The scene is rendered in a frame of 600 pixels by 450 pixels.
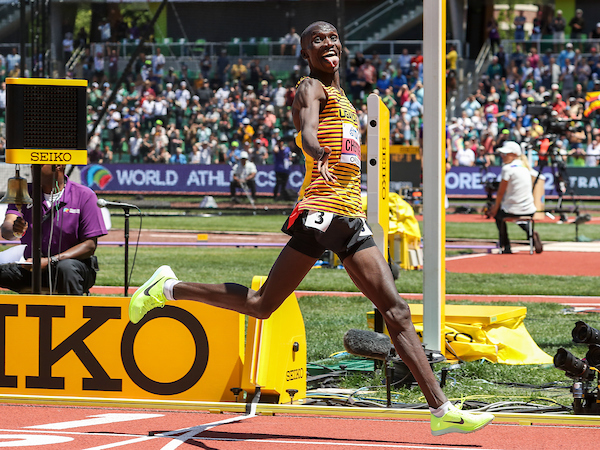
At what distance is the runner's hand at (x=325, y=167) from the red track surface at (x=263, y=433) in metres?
1.36

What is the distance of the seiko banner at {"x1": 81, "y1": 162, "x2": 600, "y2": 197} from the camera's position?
28453 millimetres

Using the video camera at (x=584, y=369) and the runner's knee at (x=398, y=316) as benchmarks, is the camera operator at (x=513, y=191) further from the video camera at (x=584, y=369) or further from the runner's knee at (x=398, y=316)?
the runner's knee at (x=398, y=316)

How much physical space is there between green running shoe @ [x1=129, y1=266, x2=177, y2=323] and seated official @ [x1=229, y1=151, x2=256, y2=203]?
22.5 metres

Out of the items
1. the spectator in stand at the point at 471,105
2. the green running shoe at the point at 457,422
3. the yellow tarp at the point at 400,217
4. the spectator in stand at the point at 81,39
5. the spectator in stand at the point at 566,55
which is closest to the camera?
the green running shoe at the point at 457,422

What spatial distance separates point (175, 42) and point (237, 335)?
2089 centimetres

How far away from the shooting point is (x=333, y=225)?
478 centimetres

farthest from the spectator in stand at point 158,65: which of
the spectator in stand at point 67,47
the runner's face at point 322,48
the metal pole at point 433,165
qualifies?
the runner's face at point 322,48

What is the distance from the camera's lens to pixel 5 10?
62.6 feet

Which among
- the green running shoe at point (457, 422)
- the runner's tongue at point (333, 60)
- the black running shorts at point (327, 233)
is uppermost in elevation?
the runner's tongue at point (333, 60)

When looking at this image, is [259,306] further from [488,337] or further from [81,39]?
[81,39]

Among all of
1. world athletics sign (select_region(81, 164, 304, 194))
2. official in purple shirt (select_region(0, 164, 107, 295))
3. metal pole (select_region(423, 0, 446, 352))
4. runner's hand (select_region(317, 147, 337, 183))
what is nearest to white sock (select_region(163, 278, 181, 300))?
runner's hand (select_region(317, 147, 337, 183))

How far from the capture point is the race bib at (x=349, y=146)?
4.89 m

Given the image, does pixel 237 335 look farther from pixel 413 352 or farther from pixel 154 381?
pixel 413 352

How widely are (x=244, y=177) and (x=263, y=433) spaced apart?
23040 mm
